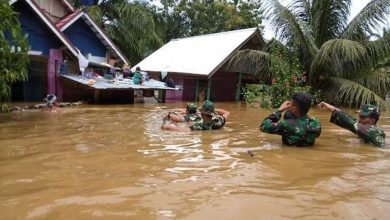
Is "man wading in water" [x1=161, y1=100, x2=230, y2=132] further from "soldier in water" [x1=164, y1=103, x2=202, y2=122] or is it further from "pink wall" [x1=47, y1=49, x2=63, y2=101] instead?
"pink wall" [x1=47, y1=49, x2=63, y2=101]

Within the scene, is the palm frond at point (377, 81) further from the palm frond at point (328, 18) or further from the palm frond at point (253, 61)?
the palm frond at point (253, 61)

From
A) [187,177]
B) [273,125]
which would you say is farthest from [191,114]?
[187,177]

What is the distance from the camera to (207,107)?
27.9 ft

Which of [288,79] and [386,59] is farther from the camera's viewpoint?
[386,59]

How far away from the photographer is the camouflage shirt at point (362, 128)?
282 inches

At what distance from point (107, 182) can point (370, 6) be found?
16.1 meters

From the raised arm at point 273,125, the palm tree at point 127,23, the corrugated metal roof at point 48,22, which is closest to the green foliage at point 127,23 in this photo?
the palm tree at point 127,23

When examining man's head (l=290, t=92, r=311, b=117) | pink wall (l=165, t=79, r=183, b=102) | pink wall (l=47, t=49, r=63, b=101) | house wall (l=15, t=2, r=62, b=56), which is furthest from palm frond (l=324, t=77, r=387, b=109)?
house wall (l=15, t=2, r=62, b=56)

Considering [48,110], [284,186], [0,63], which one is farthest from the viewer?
[48,110]

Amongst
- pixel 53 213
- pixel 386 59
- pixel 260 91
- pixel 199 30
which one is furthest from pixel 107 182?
pixel 199 30

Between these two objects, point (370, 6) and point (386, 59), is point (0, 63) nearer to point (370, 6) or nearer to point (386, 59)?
point (370, 6)

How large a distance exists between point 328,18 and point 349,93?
3.84 metres

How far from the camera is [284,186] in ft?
15.2

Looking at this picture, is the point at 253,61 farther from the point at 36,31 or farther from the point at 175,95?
the point at 36,31
